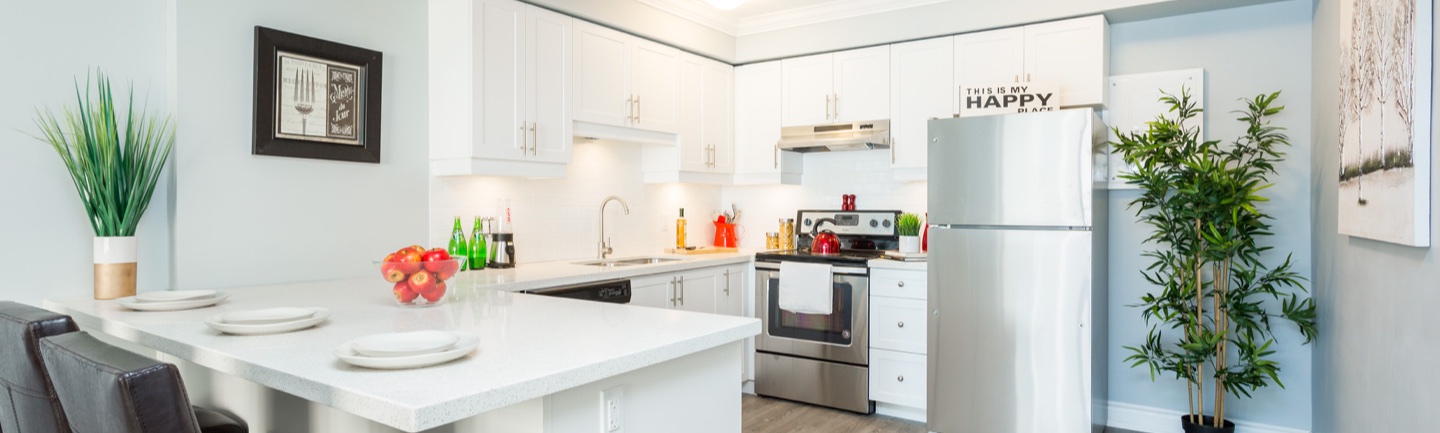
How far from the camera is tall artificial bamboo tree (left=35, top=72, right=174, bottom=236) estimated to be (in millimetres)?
Answer: 2250

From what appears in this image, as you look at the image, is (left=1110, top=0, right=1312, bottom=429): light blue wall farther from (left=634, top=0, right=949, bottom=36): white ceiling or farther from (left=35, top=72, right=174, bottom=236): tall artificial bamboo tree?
(left=35, top=72, right=174, bottom=236): tall artificial bamboo tree

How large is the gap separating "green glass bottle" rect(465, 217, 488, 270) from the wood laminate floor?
58.0 inches

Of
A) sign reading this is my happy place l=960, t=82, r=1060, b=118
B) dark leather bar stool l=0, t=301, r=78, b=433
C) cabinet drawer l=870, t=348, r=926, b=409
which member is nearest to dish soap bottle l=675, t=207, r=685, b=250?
cabinet drawer l=870, t=348, r=926, b=409

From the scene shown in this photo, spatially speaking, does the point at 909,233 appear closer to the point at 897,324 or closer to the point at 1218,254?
the point at 897,324

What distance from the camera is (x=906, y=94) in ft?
13.6

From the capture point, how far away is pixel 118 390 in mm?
938

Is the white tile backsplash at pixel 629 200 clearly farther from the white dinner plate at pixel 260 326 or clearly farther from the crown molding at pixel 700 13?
the white dinner plate at pixel 260 326

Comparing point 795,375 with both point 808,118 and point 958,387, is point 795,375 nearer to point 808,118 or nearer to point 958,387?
point 958,387

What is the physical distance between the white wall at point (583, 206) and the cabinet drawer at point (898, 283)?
48.7 inches

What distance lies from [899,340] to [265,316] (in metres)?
2.91

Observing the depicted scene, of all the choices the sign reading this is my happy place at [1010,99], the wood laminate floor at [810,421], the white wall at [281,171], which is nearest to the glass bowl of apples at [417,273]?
the white wall at [281,171]

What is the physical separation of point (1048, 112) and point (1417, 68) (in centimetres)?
166

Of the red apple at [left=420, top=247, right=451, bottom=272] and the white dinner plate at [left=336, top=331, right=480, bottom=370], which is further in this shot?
the red apple at [left=420, top=247, right=451, bottom=272]

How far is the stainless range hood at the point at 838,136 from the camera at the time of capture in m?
4.21
